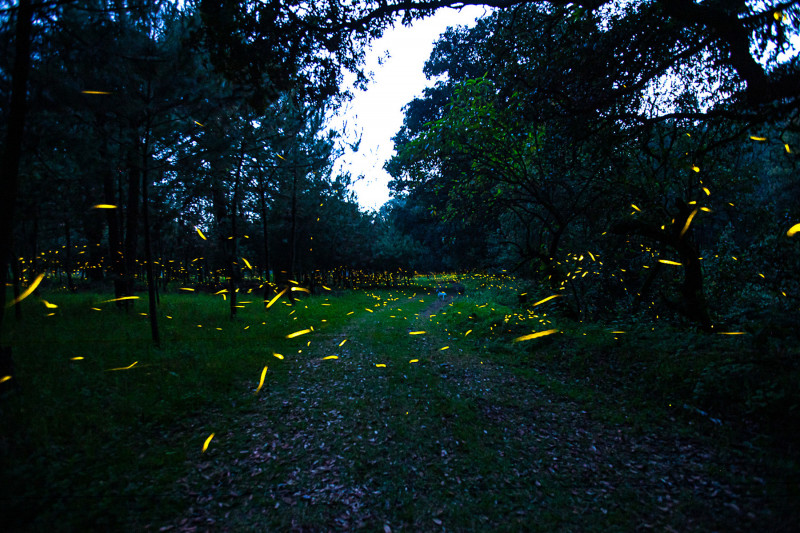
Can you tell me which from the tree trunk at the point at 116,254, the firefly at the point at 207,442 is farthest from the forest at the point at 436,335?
the tree trunk at the point at 116,254

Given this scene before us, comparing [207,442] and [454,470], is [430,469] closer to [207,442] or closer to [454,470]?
[454,470]

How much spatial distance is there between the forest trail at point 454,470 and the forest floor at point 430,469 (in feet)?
0.07

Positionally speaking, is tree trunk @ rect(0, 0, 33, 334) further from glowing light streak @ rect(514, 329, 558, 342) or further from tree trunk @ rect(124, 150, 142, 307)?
glowing light streak @ rect(514, 329, 558, 342)

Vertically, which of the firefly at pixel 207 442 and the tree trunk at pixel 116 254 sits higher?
the tree trunk at pixel 116 254

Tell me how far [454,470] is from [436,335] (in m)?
8.83

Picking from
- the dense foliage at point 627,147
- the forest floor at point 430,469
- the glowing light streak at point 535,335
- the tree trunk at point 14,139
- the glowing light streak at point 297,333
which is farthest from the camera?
the glowing light streak at point 297,333

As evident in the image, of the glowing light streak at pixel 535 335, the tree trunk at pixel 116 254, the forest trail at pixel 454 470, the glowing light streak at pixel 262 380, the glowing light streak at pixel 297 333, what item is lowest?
the forest trail at pixel 454 470

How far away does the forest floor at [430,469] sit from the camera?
354 centimetres

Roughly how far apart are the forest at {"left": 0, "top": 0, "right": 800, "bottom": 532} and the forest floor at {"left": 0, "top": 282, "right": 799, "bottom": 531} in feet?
0.13

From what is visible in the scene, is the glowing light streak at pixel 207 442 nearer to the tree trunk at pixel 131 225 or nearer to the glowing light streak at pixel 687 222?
the tree trunk at pixel 131 225

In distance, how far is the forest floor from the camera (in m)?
3.54

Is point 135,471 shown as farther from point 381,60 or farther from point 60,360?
point 381,60

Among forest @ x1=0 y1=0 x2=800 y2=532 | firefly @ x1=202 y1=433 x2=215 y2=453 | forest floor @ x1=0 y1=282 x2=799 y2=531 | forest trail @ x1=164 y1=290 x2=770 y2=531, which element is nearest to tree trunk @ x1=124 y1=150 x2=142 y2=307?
forest @ x1=0 y1=0 x2=800 y2=532

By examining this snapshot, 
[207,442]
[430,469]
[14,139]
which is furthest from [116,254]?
[430,469]
